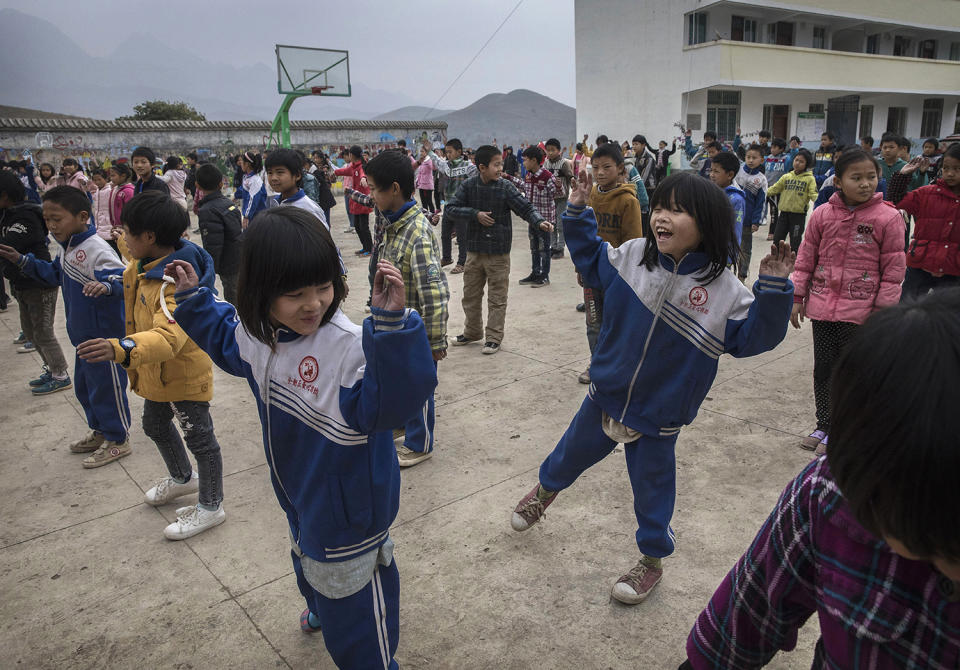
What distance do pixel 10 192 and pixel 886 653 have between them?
589cm

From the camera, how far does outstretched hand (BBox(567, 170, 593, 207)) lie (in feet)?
8.28

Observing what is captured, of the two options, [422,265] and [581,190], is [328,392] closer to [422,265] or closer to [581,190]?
[581,190]

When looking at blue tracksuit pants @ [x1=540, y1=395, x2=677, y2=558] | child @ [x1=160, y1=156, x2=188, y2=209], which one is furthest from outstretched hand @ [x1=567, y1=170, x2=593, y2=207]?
child @ [x1=160, y1=156, x2=188, y2=209]

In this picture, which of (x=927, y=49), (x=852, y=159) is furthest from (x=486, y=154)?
(x=927, y=49)

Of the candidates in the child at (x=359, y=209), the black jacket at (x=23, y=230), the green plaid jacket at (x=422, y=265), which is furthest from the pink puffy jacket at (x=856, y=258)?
the child at (x=359, y=209)

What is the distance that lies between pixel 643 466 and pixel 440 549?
3.50ft

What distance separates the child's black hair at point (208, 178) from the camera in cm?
561

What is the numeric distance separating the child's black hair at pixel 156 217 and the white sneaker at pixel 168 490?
1314 mm

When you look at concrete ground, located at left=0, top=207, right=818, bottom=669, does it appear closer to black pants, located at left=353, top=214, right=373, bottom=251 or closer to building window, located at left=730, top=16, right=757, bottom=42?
black pants, located at left=353, top=214, right=373, bottom=251

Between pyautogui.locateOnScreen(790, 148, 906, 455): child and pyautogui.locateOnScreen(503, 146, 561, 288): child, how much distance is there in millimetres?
4430

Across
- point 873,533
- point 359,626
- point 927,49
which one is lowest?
point 359,626

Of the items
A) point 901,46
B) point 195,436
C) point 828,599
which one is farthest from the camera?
point 901,46

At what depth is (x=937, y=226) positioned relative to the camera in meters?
3.96

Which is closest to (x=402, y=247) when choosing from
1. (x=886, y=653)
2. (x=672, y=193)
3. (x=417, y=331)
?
(x=672, y=193)
